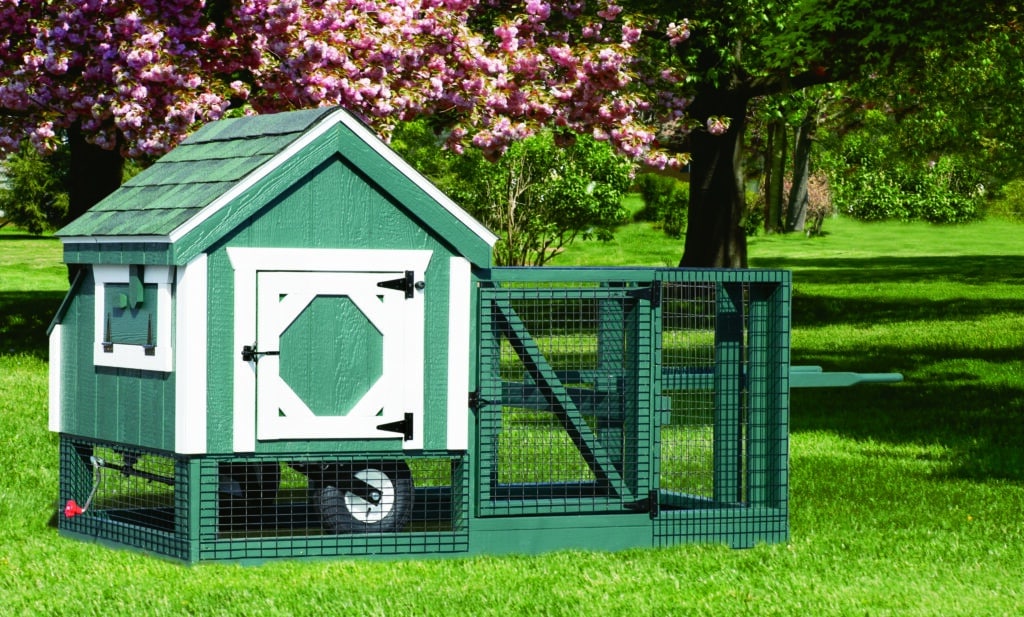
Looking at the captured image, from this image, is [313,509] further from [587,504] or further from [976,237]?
[976,237]

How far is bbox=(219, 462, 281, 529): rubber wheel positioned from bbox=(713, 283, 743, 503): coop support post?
2242 mm

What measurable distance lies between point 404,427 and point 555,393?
0.75 metres

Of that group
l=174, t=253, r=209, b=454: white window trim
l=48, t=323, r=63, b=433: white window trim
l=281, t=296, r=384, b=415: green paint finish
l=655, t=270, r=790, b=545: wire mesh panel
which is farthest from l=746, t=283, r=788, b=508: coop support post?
l=48, t=323, r=63, b=433: white window trim

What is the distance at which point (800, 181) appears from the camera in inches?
2007

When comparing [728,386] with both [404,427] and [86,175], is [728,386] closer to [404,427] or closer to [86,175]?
[404,427]

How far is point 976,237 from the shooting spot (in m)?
52.3

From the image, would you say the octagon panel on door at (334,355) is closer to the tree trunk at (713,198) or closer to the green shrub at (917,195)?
the tree trunk at (713,198)

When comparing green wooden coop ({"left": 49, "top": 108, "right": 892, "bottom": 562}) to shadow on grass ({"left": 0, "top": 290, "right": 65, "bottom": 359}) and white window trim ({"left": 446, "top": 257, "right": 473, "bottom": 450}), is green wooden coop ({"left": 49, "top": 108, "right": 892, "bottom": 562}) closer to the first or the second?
white window trim ({"left": 446, "top": 257, "right": 473, "bottom": 450})

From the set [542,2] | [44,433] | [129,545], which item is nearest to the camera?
[129,545]

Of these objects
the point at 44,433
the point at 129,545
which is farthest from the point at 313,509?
the point at 44,433

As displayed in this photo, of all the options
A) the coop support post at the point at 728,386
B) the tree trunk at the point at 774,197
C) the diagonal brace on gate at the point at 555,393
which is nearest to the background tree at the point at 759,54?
the coop support post at the point at 728,386

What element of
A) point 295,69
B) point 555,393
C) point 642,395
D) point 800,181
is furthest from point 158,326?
point 800,181

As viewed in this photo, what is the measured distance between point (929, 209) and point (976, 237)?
388 centimetres

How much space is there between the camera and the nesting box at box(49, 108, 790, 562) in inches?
260
